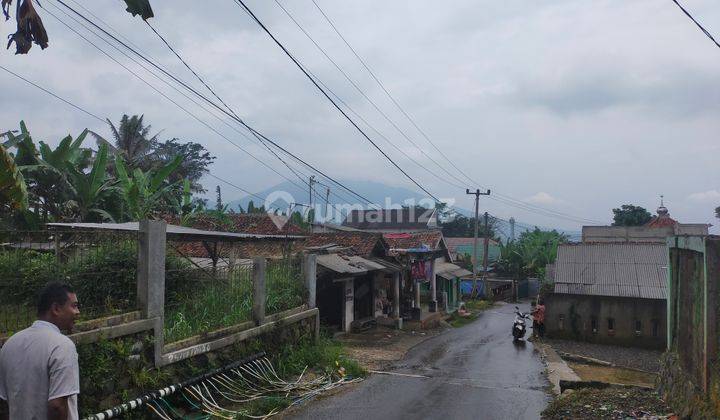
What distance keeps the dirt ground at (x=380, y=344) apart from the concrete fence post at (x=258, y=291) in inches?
140

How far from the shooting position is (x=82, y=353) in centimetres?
661

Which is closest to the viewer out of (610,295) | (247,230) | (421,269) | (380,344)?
(380,344)

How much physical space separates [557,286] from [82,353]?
1900cm

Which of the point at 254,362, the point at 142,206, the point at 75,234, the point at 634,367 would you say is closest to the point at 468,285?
the point at 634,367

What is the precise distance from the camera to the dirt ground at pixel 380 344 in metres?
14.9

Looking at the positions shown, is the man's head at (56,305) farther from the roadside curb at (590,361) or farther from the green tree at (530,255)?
the green tree at (530,255)

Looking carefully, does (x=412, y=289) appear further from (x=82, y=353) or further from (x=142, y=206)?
(x=82, y=353)

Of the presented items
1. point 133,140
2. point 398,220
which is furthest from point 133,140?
point 398,220

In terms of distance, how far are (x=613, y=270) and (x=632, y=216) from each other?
3947 centimetres

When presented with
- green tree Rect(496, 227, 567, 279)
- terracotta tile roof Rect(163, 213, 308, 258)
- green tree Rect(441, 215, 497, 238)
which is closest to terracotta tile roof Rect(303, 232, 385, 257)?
terracotta tile roof Rect(163, 213, 308, 258)

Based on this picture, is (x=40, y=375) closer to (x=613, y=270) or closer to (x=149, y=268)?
(x=149, y=268)

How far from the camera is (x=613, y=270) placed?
72.8 ft

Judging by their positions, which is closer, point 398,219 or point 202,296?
point 202,296

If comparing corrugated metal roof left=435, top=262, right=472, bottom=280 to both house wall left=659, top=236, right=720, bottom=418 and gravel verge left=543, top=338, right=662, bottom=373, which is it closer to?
gravel verge left=543, top=338, right=662, bottom=373
